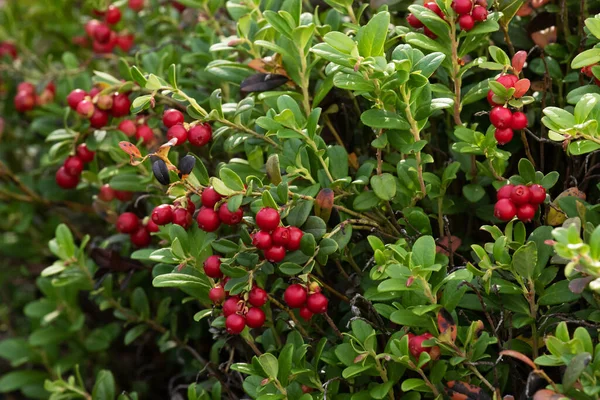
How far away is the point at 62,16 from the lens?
279 centimetres

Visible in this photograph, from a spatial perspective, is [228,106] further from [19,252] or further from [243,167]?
[19,252]

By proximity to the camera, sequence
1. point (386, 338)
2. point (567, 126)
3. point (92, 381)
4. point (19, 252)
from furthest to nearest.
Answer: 1. point (19, 252)
2. point (92, 381)
3. point (386, 338)
4. point (567, 126)

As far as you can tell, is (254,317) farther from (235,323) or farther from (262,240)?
(262,240)

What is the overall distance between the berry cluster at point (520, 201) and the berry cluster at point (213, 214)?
0.47 m

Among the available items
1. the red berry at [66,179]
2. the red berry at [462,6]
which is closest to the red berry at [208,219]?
the red berry at [462,6]

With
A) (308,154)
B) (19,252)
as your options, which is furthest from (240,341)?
Answer: (19,252)

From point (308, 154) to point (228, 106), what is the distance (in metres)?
0.22

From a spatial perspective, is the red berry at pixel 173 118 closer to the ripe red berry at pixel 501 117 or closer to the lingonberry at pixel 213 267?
the lingonberry at pixel 213 267

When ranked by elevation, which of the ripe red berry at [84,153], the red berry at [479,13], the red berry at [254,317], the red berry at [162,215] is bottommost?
the ripe red berry at [84,153]

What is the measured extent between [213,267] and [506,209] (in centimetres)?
54

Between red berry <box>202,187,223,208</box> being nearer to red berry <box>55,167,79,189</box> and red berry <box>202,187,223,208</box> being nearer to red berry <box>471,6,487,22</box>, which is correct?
red berry <box>471,6,487,22</box>

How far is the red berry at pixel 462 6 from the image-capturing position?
1.36 metres

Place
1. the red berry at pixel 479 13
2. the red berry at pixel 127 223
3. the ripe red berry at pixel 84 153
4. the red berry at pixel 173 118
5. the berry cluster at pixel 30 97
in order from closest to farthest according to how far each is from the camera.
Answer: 1. the red berry at pixel 479 13
2. the red berry at pixel 173 118
3. the red berry at pixel 127 223
4. the ripe red berry at pixel 84 153
5. the berry cluster at pixel 30 97

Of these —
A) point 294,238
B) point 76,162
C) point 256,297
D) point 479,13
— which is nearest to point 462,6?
point 479,13
